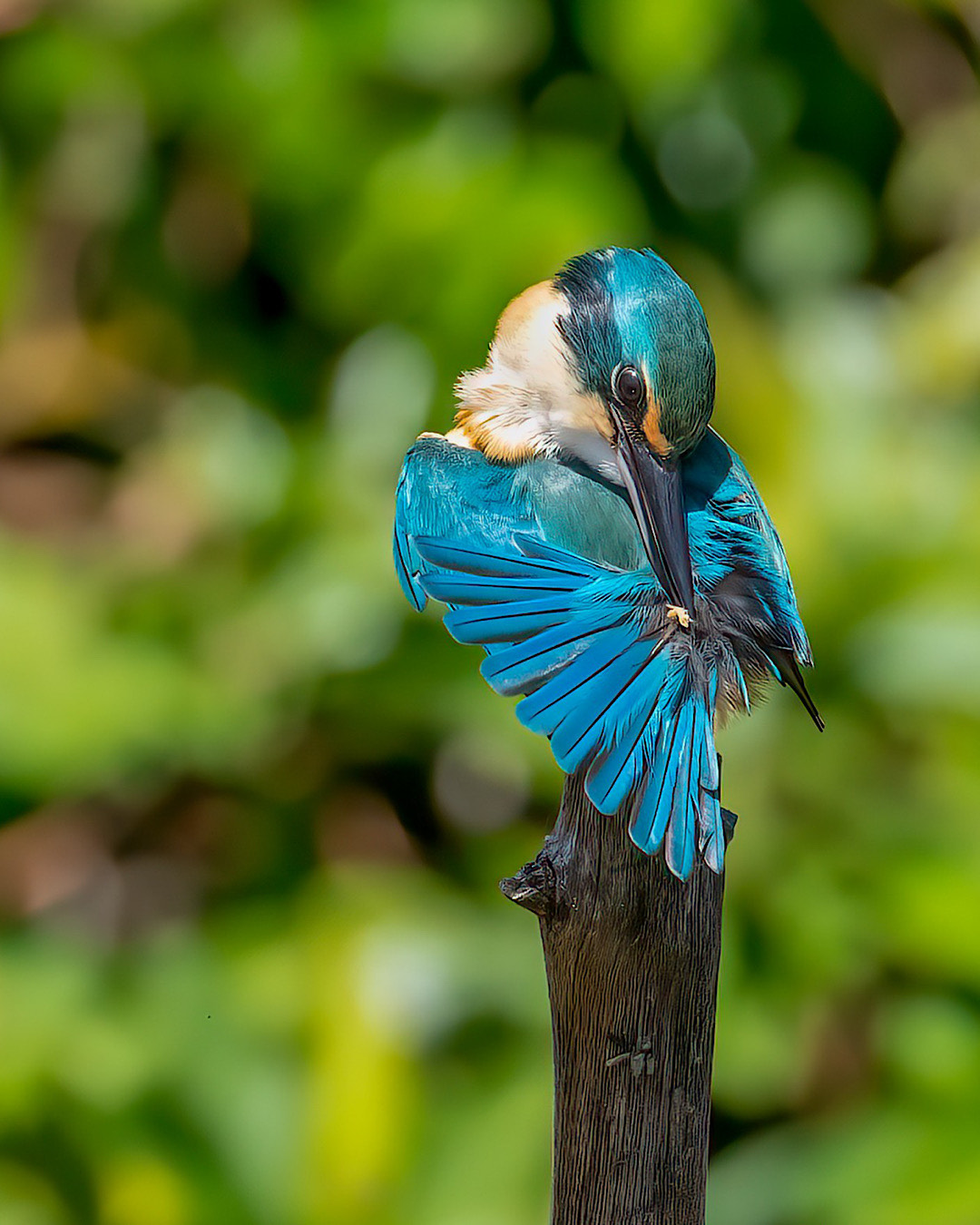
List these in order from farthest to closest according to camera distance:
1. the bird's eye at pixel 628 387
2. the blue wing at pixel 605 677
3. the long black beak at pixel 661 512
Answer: the bird's eye at pixel 628 387
the long black beak at pixel 661 512
the blue wing at pixel 605 677

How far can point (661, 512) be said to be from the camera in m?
1.06

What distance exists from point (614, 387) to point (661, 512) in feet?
0.45

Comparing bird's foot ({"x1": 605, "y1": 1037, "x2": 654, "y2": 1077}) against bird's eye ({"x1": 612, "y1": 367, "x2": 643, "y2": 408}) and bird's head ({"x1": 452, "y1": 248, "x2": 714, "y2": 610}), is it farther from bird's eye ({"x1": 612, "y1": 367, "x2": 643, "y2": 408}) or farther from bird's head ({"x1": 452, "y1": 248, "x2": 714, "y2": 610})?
bird's eye ({"x1": 612, "y1": 367, "x2": 643, "y2": 408})

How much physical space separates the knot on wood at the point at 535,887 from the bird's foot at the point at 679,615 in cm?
17

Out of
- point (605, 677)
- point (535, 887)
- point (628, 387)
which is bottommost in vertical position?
point (535, 887)

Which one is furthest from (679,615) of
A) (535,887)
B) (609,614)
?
(535,887)

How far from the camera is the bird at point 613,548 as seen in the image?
88 cm

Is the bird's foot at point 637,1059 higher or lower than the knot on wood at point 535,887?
lower

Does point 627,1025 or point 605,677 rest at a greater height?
point 605,677

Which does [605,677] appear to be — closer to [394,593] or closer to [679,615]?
[679,615]

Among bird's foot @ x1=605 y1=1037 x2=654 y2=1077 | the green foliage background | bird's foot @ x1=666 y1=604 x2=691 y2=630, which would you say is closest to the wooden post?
bird's foot @ x1=605 y1=1037 x2=654 y2=1077

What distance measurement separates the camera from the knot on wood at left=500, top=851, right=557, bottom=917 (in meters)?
0.89

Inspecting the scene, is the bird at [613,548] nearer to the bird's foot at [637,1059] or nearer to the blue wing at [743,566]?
the blue wing at [743,566]

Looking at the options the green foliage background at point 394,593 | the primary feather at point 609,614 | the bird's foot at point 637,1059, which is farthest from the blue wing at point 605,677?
the green foliage background at point 394,593
